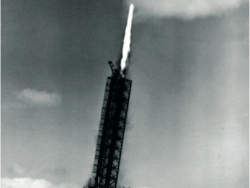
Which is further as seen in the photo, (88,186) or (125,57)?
(125,57)

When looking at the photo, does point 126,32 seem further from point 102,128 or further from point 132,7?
point 102,128

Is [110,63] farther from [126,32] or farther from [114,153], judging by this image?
[114,153]

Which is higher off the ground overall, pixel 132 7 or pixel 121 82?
pixel 132 7

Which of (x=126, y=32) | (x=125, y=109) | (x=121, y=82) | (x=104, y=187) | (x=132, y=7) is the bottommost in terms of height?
(x=104, y=187)

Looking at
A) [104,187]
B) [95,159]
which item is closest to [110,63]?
[95,159]

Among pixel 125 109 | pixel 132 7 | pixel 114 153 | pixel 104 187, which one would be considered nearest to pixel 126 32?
pixel 132 7
